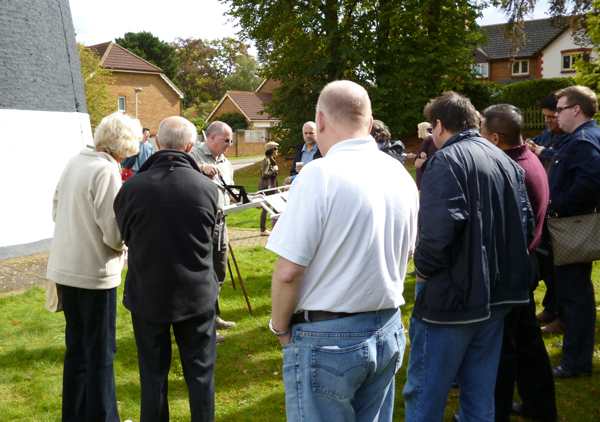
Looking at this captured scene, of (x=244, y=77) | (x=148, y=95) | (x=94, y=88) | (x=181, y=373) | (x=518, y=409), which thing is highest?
(x=244, y=77)

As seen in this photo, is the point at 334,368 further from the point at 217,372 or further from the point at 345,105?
the point at 217,372

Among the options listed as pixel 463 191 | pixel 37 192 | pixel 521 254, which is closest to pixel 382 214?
pixel 463 191

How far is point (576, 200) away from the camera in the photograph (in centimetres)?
414

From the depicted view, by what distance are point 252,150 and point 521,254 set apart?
46.8m

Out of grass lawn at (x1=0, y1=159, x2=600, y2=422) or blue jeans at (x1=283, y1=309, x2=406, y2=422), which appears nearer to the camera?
blue jeans at (x1=283, y1=309, x2=406, y2=422)

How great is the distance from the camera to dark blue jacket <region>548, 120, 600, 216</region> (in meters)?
4.07

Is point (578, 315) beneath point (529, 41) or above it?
beneath

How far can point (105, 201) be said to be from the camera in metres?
3.34

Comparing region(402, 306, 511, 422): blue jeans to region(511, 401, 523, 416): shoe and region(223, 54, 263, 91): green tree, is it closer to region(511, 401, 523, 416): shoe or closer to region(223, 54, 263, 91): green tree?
region(511, 401, 523, 416): shoe

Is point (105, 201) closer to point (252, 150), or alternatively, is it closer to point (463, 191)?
point (463, 191)

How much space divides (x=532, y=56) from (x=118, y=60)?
39375 millimetres

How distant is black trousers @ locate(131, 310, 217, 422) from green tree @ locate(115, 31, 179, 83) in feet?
222

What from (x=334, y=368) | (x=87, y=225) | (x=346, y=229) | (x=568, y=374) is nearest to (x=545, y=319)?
(x=568, y=374)

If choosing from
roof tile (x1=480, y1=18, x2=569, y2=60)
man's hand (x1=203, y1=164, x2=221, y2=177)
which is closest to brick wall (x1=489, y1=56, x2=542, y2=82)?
roof tile (x1=480, y1=18, x2=569, y2=60)
